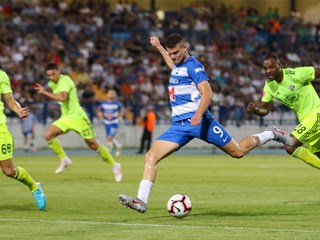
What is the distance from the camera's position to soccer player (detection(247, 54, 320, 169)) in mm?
17141

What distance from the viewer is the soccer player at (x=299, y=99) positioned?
1714cm

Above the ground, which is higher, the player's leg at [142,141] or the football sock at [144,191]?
the football sock at [144,191]

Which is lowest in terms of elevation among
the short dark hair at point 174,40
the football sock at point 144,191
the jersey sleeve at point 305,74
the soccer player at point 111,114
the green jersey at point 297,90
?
the soccer player at point 111,114

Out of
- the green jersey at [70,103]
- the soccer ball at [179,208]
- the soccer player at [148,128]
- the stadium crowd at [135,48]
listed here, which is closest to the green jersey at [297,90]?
the soccer ball at [179,208]

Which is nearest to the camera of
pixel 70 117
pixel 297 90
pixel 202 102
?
pixel 202 102

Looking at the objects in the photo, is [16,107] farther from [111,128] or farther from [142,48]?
[142,48]

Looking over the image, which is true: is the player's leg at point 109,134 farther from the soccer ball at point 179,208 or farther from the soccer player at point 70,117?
the soccer ball at point 179,208

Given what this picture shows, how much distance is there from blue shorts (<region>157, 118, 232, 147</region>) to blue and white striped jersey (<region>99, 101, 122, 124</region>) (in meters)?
24.9

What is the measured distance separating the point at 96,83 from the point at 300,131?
2798 cm

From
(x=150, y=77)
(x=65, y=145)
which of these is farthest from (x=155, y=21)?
(x=65, y=145)

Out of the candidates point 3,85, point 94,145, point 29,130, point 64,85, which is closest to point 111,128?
point 29,130

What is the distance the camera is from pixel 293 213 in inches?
613

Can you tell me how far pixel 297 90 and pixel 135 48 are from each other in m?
30.5

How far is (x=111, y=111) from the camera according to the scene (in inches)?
1581
